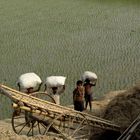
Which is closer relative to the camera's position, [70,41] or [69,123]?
[69,123]

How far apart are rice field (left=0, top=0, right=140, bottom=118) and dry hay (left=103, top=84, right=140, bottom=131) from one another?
2148 mm

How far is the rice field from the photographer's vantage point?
10852 mm

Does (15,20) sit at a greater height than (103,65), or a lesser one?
greater

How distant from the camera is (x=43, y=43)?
45.4ft

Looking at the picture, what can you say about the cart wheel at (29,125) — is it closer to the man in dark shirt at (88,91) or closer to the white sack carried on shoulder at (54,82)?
the white sack carried on shoulder at (54,82)

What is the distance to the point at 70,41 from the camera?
14047 mm

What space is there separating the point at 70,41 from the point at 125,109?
7369 mm

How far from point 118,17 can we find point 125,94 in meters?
10.5

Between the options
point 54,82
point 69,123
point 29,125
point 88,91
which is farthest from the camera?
point 88,91

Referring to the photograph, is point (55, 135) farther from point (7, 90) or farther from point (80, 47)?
point (80, 47)

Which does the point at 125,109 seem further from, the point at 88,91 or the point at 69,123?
the point at 88,91

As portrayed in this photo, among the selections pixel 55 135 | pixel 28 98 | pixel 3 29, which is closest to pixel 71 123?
pixel 55 135

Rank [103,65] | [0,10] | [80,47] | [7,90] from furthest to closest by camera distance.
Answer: [0,10] → [80,47] → [103,65] → [7,90]

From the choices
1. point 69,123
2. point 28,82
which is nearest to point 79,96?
point 28,82
